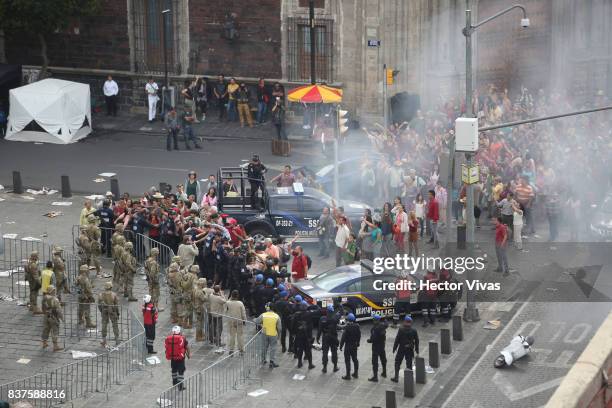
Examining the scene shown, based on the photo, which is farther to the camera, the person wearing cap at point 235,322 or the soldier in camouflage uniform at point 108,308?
the soldier in camouflage uniform at point 108,308

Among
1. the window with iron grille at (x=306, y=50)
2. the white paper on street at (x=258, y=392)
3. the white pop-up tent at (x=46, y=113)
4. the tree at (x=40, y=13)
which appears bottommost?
the white paper on street at (x=258, y=392)

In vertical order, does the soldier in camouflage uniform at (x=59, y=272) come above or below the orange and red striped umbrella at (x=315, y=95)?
below

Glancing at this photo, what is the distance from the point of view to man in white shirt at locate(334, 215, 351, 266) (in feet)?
105

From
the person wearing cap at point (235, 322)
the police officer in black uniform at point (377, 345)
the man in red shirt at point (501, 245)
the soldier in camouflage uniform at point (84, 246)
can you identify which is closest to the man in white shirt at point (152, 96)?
the soldier in camouflage uniform at point (84, 246)

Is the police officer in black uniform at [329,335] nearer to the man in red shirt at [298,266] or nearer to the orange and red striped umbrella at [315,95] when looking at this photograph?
the man in red shirt at [298,266]

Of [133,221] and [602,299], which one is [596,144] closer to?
[602,299]

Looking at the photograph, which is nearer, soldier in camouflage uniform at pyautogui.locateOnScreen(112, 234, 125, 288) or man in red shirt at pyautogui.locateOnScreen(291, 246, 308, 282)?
soldier in camouflage uniform at pyautogui.locateOnScreen(112, 234, 125, 288)

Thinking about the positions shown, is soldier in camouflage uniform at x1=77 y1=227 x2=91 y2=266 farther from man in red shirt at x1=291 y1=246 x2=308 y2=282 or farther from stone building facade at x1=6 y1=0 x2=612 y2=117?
stone building facade at x1=6 y1=0 x2=612 y2=117

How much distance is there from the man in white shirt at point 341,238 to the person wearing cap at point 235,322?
5.79 m

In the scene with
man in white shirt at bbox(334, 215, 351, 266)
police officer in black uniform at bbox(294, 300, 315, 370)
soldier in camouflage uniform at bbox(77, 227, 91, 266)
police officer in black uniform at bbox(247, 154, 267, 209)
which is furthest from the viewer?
police officer in black uniform at bbox(247, 154, 267, 209)

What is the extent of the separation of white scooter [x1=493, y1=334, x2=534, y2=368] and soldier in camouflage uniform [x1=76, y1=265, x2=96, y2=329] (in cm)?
840

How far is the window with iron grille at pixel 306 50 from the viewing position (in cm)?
4719

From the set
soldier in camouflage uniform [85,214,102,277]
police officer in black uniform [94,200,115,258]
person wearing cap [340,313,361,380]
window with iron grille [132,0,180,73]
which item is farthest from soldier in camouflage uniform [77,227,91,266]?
window with iron grille [132,0,180,73]

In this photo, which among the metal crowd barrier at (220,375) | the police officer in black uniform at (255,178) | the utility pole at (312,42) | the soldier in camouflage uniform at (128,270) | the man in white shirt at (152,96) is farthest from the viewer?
the man in white shirt at (152,96)
